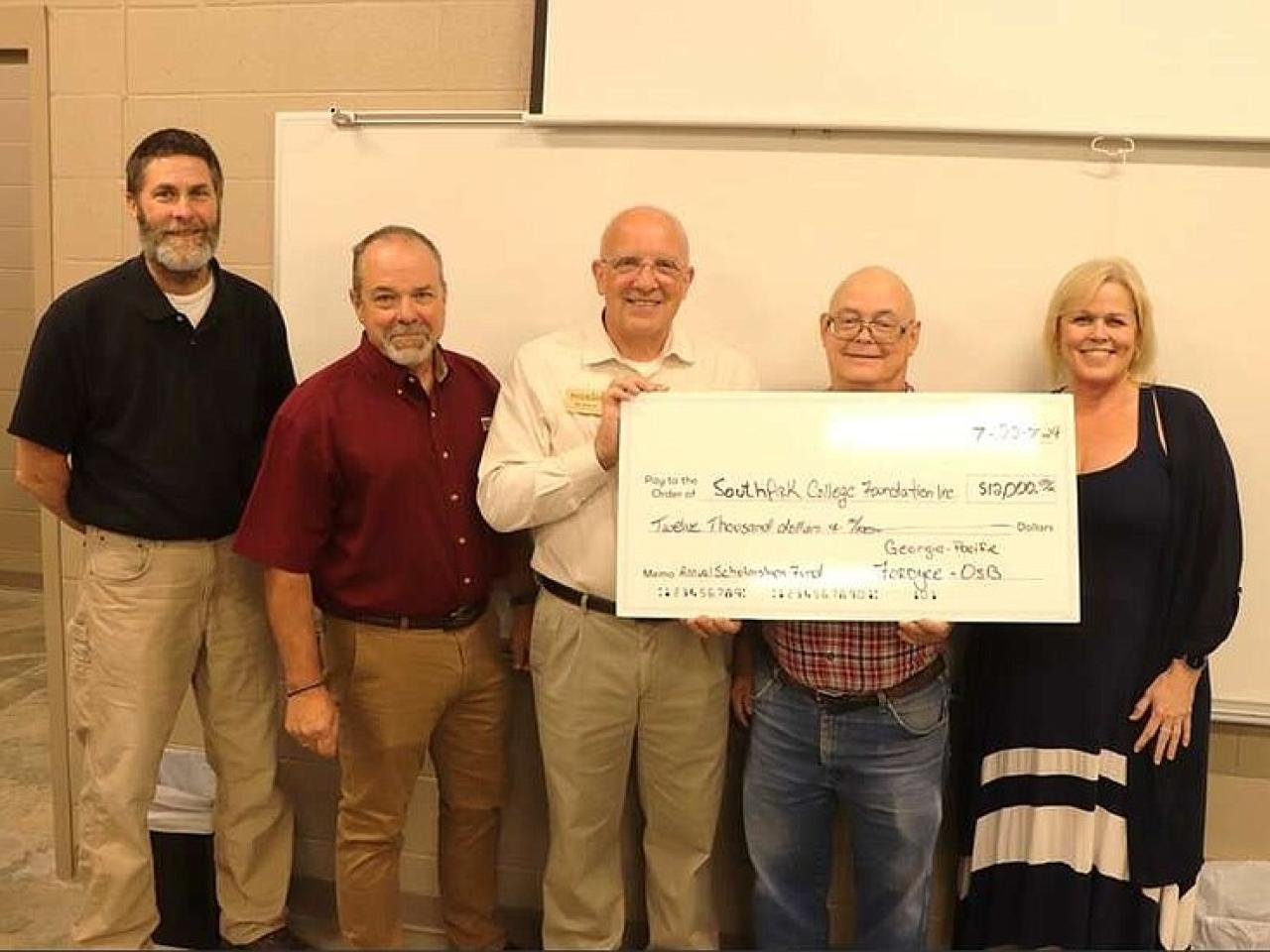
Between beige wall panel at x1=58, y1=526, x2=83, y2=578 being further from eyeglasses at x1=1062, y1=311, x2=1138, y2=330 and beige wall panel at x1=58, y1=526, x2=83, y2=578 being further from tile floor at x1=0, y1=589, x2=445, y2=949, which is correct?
eyeglasses at x1=1062, y1=311, x2=1138, y2=330

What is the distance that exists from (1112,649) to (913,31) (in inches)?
50.6

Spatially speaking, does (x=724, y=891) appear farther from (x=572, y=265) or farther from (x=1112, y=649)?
(x=572, y=265)

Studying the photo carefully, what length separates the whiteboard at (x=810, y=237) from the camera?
2.16m

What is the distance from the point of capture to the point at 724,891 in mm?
2545

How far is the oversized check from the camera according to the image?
6.16 feet

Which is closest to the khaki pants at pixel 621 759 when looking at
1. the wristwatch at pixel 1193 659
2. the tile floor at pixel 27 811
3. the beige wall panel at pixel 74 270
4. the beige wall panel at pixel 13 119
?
the wristwatch at pixel 1193 659

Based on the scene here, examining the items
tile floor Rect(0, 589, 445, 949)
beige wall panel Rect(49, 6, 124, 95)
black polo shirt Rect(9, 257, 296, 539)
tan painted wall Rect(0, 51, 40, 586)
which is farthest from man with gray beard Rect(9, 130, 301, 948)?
tan painted wall Rect(0, 51, 40, 586)

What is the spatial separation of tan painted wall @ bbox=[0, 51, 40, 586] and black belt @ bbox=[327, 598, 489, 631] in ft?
12.4

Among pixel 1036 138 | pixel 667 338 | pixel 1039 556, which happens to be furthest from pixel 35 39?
→ pixel 1039 556

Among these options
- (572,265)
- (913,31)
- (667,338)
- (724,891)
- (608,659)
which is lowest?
(724,891)

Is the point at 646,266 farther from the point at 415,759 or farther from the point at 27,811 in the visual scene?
the point at 27,811

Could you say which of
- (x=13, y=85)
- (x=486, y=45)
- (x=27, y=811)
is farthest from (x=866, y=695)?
(x=13, y=85)

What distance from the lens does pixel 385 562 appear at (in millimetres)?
2068

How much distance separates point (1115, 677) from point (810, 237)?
3.51 ft
